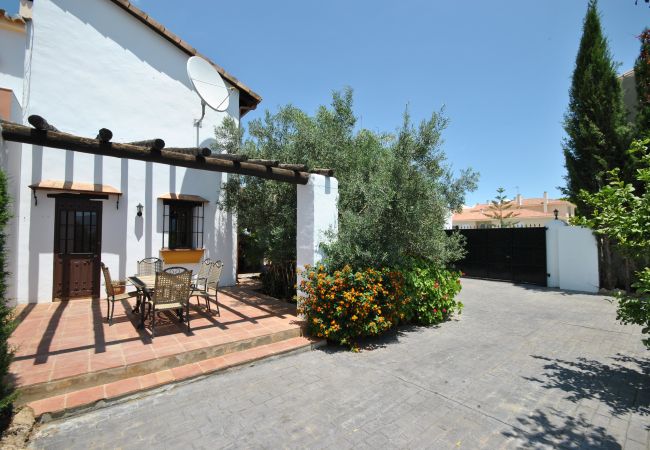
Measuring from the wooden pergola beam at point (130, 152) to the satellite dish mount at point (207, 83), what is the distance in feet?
12.8

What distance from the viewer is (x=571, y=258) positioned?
10.4 m

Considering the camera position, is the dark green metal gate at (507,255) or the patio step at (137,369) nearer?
the patio step at (137,369)

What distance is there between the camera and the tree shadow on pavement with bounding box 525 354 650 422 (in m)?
3.40

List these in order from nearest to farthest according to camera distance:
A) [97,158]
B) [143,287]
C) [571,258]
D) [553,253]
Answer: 1. [143,287]
2. [97,158]
3. [571,258]
4. [553,253]

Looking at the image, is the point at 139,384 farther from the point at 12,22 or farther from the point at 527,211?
the point at 527,211

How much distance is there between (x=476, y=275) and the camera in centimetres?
1334

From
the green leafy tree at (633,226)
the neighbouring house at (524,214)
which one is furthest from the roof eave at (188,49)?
the neighbouring house at (524,214)

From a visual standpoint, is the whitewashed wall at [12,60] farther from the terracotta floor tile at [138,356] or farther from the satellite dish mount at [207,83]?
the terracotta floor tile at [138,356]

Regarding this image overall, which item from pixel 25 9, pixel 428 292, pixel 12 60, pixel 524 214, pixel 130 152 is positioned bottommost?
pixel 428 292

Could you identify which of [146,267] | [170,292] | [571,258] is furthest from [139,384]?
[571,258]

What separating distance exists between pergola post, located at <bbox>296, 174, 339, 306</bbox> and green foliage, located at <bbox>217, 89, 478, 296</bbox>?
23cm

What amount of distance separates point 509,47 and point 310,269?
8.74 metres

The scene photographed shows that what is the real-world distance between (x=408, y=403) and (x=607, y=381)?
2729 mm

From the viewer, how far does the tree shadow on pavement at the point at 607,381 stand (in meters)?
3.40
